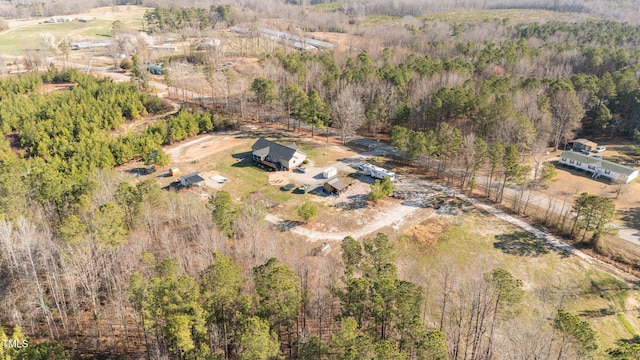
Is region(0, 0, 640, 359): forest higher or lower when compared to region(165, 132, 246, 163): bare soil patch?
higher

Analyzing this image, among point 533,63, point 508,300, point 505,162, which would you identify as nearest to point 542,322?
point 508,300

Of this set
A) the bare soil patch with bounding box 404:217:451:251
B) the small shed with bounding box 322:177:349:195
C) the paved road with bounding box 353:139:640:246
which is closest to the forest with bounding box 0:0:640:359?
the paved road with bounding box 353:139:640:246

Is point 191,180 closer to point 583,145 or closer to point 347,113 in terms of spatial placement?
point 347,113

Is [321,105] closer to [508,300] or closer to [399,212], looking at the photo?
[399,212]

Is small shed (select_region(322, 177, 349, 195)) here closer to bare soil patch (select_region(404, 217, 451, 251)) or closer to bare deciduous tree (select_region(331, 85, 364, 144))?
bare soil patch (select_region(404, 217, 451, 251))

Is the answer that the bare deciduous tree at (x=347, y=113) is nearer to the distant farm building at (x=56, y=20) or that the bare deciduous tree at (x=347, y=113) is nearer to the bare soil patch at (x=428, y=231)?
the bare soil patch at (x=428, y=231)

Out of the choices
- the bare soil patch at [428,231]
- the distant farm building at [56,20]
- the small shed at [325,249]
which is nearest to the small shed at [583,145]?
the bare soil patch at [428,231]
